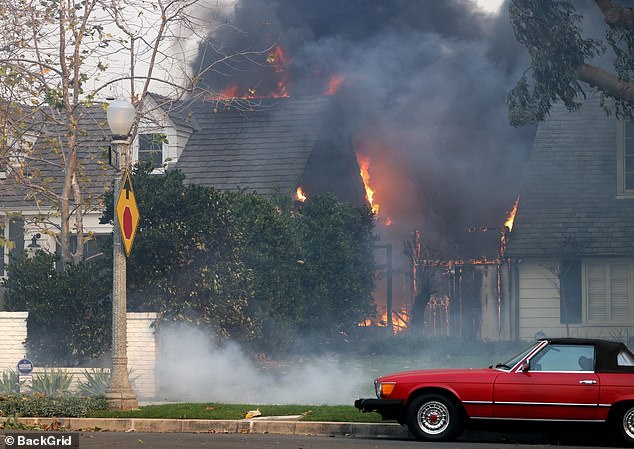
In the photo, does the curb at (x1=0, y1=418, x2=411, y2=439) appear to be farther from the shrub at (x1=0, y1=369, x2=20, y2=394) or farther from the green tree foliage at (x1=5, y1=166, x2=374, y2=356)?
the green tree foliage at (x1=5, y1=166, x2=374, y2=356)

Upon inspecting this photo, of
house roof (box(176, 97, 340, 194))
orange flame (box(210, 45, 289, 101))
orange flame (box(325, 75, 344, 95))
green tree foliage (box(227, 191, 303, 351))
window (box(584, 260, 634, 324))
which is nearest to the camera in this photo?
green tree foliage (box(227, 191, 303, 351))

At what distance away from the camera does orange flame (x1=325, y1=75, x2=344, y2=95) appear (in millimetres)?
33125

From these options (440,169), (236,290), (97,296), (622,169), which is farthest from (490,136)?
(97,296)

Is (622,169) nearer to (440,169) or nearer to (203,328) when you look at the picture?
(440,169)

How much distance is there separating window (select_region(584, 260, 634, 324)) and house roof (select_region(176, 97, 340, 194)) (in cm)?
837

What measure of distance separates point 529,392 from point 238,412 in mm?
4633

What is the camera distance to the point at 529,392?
44.0 feet

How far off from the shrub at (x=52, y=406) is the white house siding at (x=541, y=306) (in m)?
15.1

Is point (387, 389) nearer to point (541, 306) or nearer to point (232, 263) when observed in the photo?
point (232, 263)

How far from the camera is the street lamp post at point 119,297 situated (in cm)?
1673

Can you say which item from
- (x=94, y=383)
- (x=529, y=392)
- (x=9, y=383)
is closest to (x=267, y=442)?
(x=529, y=392)

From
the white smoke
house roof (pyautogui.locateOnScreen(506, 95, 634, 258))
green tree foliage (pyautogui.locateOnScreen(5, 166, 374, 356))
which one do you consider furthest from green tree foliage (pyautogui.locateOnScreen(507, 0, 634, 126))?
house roof (pyautogui.locateOnScreen(506, 95, 634, 258))

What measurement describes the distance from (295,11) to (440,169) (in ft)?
22.6

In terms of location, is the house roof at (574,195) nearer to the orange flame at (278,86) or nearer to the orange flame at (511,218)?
the orange flame at (511,218)
